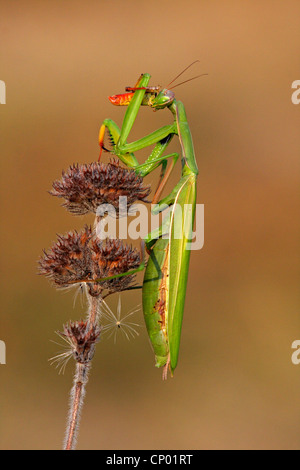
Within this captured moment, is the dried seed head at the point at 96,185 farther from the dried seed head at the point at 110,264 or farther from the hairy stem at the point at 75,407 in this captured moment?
the hairy stem at the point at 75,407

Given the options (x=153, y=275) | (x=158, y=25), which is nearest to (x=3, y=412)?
(x=153, y=275)

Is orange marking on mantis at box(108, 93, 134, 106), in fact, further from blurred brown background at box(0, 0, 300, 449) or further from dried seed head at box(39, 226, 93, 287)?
blurred brown background at box(0, 0, 300, 449)

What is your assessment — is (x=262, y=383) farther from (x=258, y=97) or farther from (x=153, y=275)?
(x=258, y=97)

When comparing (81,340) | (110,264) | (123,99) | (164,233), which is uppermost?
(123,99)

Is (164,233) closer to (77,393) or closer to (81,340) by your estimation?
(81,340)

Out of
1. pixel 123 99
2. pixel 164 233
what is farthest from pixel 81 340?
pixel 123 99

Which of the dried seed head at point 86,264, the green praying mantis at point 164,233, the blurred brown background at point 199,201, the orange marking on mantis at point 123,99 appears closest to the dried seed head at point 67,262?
the dried seed head at point 86,264
